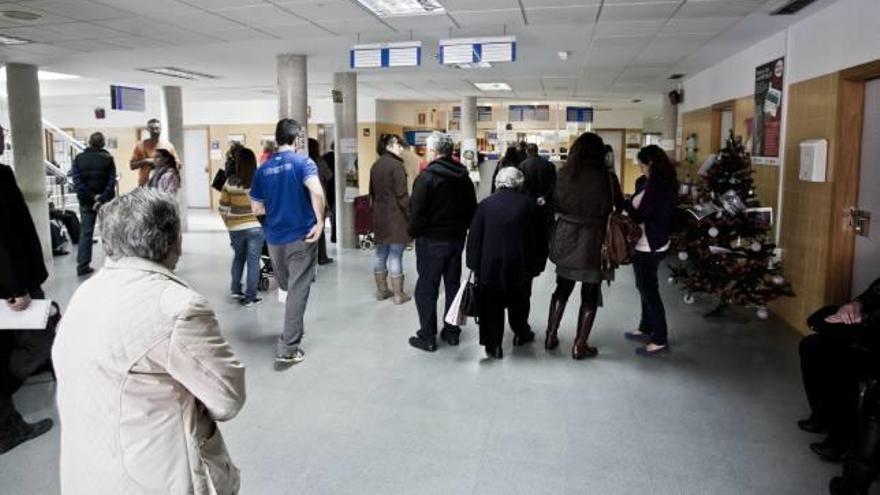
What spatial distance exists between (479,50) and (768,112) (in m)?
2.91


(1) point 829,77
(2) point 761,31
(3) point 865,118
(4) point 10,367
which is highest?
(2) point 761,31

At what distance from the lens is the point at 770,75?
6.29m

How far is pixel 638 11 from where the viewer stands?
537 centimetres

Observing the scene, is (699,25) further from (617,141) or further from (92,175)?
(617,141)

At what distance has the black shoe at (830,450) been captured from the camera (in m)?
3.07

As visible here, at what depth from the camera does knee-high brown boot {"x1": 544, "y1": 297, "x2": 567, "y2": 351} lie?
4645 mm

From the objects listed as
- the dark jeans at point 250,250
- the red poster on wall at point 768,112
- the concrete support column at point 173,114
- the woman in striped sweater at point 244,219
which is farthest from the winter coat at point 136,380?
the concrete support column at point 173,114

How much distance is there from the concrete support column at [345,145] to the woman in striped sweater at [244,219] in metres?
3.35

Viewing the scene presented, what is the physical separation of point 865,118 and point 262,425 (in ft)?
15.2

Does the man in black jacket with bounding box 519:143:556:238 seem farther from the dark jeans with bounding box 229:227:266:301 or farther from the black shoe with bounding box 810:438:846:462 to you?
the black shoe with bounding box 810:438:846:462

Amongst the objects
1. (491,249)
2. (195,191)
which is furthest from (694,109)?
(195,191)

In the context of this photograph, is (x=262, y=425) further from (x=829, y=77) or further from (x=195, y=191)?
(x=195, y=191)

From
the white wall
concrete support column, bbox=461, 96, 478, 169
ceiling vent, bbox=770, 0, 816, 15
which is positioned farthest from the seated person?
concrete support column, bbox=461, 96, 478, 169

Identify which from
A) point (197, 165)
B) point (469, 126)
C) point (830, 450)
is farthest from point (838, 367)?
point (197, 165)
